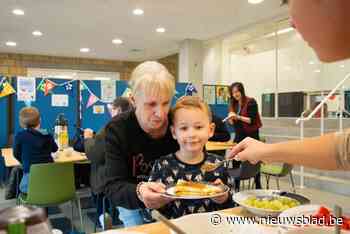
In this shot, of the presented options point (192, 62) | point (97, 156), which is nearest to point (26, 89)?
point (97, 156)

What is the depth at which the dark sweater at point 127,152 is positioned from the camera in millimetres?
1237

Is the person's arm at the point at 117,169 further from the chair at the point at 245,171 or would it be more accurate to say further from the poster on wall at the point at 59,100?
the poster on wall at the point at 59,100

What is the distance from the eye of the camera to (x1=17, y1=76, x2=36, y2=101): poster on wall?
5059 millimetres

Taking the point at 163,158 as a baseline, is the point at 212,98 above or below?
above

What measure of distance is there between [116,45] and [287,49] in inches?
159

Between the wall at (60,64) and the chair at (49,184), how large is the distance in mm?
7213

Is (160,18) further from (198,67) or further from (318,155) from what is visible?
(318,155)

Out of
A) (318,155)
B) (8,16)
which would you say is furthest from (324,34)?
(8,16)

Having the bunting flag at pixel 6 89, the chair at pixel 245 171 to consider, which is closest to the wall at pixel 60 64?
the bunting flag at pixel 6 89

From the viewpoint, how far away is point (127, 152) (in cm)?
127

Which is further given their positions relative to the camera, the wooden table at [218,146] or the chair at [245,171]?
the wooden table at [218,146]

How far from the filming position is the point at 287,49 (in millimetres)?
6984

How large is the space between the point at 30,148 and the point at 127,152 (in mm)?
2339

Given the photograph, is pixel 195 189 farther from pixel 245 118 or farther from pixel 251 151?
pixel 245 118
